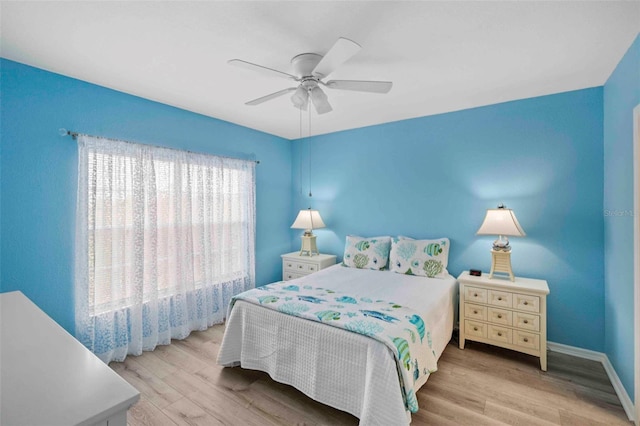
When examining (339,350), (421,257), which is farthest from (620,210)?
(339,350)

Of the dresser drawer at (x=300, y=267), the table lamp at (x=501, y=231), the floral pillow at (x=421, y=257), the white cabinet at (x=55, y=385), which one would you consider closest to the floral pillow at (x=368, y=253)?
the floral pillow at (x=421, y=257)

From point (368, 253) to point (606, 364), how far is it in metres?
2.33

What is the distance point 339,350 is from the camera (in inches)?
73.2

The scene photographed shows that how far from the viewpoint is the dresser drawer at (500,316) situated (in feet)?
8.60

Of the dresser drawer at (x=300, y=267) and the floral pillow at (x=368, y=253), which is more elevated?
the floral pillow at (x=368, y=253)

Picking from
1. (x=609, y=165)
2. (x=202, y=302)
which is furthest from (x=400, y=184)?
(x=202, y=302)

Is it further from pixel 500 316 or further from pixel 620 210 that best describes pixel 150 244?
pixel 620 210

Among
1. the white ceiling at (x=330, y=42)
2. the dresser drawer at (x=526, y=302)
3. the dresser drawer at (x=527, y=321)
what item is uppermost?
the white ceiling at (x=330, y=42)

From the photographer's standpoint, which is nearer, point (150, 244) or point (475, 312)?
point (475, 312)

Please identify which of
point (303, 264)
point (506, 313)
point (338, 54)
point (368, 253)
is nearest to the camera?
point (338, 54)

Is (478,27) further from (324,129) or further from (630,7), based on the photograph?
(324,129)

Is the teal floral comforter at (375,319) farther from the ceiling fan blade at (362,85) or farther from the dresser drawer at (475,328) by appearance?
the ceiling fan blade at (362,85)

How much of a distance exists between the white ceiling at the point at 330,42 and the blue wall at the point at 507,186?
372 millimetres

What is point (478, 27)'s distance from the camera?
1.79 meters
